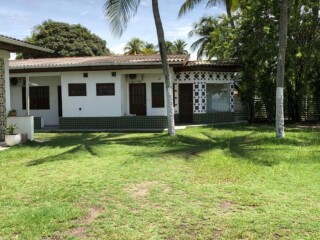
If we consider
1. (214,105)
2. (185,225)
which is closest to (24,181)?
(185,225)

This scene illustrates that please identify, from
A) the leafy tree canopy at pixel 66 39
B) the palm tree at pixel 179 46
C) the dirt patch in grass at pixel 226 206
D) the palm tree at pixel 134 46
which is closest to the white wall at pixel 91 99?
the dirt patch in grass at pixel 226 206

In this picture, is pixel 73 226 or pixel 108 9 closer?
pixel 73 226

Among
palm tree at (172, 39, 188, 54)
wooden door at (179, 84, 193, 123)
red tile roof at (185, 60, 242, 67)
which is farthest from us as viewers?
palm tree at (172, 39, 188, 54)

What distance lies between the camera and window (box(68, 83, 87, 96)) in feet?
59.7

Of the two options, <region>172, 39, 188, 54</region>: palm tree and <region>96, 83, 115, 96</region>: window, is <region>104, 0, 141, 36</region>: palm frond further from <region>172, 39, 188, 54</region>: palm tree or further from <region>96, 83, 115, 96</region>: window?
<region>172, 39, 188, 54</region>: palm tree

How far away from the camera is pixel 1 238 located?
4.66 m

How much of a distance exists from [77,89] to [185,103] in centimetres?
546

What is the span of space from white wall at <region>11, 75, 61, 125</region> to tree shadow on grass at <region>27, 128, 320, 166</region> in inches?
262

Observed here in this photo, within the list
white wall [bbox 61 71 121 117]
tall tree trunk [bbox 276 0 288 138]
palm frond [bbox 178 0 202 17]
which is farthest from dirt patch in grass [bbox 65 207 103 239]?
white wall [bbox 61 71 121 117]

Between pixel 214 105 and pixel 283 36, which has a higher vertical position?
pixel 283 36

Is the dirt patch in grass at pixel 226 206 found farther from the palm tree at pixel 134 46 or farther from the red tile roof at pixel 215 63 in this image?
the palm tree at pixel 134 46

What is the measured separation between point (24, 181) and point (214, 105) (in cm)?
1397

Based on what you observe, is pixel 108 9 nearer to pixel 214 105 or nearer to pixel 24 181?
pixel 24 181

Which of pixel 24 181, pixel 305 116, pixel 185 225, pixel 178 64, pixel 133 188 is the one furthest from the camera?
pixel 305 116
